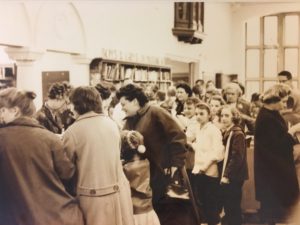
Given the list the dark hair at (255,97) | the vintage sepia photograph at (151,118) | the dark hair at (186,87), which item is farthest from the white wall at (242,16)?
the dark hair at (186,87)

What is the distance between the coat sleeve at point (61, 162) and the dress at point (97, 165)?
0.04 metres

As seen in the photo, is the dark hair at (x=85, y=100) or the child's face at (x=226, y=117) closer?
the dark hair at (x=85, y=100)

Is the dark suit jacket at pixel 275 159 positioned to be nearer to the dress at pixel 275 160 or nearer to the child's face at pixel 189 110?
the dress at pixel 275 160

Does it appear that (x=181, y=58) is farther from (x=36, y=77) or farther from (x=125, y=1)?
(x=36, y=77)

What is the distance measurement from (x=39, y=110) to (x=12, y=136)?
0.62 feet

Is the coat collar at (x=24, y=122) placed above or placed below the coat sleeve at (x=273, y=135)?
above

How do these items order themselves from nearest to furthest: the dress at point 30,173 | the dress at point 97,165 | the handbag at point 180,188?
1. the dress at point 30,173
2. the dress at point 97,165
3. the handbag at point 180,188

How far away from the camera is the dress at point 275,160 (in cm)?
182

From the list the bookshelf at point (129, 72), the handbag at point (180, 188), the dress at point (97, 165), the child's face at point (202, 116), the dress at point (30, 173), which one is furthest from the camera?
the bookshelf at point (129, 72)

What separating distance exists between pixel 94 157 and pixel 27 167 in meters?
0.25

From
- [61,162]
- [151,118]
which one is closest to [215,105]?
[151,118]

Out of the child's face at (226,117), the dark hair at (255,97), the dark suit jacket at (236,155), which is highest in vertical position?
the dark hair at (255,97)

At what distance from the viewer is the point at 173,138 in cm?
182

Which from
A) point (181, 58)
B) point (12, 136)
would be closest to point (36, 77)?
point (12, 136)
